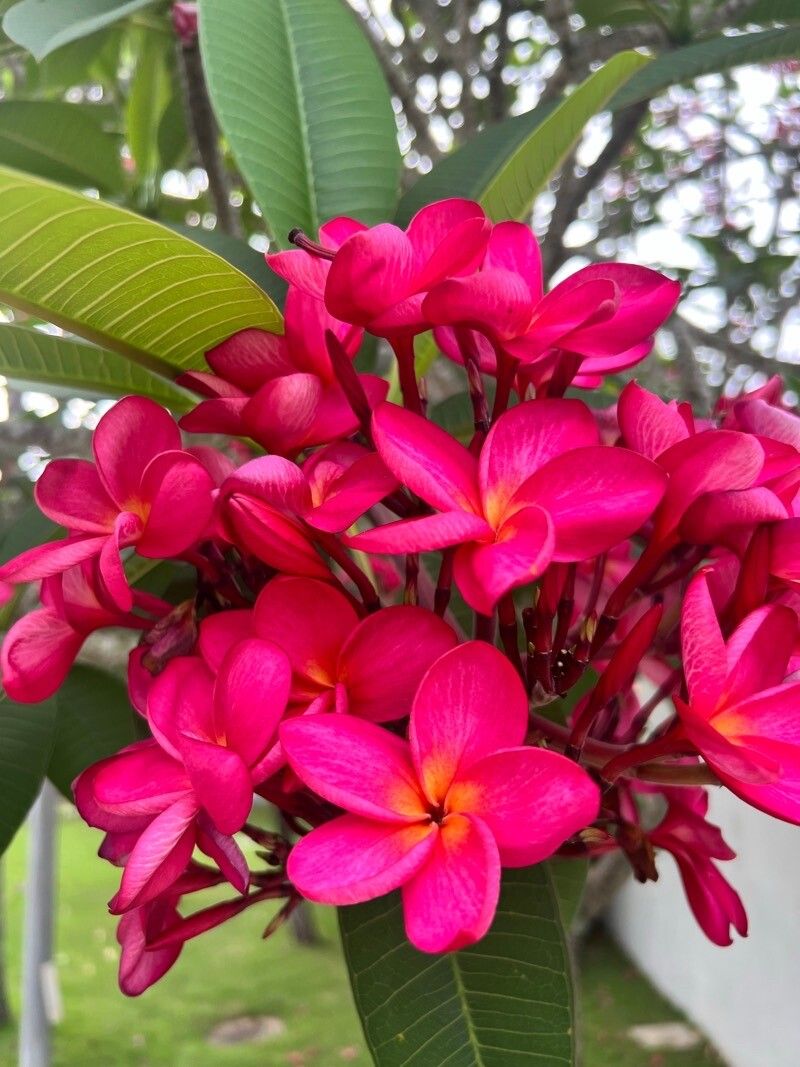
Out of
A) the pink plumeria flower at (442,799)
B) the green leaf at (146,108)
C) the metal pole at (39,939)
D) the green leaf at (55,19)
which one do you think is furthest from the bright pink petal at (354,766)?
the metal pole at (39,939)

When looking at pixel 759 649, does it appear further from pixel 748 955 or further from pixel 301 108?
pixel 748 955

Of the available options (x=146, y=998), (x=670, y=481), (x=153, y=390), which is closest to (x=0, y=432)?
(x=153, y=390)

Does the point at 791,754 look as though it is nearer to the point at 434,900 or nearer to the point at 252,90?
the point at 434,900

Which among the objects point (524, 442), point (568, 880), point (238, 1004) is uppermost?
point (524, 442)

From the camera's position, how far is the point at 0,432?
1.19m

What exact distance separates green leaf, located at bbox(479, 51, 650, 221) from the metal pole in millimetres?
1197

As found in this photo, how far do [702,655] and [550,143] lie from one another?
0.36 meters

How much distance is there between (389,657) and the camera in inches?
13.6

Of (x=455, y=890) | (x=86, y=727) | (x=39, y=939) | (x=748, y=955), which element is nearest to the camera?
(x=455, y=890)

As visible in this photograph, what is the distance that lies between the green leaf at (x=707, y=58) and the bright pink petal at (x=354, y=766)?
582 millimetres

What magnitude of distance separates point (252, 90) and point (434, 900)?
0.48 meters

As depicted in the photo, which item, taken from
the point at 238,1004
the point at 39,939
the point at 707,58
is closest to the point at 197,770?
the point at 707,58

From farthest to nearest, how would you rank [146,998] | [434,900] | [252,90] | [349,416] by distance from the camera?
[146,998]
[252,90]
[349,416]
[434,900]

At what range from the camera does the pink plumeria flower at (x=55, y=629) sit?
0.41m
